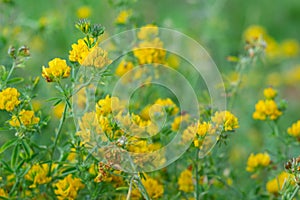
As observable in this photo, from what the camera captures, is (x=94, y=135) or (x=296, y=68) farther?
(x=296, y=68)

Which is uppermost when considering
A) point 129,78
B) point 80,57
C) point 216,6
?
point 216,6

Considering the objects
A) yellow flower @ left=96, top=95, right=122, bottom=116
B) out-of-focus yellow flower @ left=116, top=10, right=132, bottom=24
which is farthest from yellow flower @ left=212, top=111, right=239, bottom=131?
out-of-focus yellow flower @ left=116, top=10, right=132, bottom=24

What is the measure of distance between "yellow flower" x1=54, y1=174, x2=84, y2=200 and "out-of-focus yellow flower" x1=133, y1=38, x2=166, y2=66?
739 millimetres

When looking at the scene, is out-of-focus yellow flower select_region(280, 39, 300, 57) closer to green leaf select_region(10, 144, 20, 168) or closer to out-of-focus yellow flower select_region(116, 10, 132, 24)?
out-of-focus yellow flower select_region(116, 10, 132, 24)

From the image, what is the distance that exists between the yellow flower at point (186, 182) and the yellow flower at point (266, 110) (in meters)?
0.43

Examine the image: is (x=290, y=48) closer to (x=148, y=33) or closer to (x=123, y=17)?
(x=123, y=17)

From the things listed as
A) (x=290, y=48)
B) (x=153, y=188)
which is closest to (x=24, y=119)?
(x=153, y=188)

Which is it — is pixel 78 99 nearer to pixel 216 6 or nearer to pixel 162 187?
pixel 162 187

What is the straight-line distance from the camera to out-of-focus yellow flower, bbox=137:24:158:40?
2.74m

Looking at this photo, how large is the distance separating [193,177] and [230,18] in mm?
3570

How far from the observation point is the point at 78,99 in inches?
→ 98.5

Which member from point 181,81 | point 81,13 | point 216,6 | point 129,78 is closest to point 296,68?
point 216,6

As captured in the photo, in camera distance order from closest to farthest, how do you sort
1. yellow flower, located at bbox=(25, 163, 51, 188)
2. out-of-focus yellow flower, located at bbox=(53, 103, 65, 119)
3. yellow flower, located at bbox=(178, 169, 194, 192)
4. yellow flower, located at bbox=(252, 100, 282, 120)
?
1. yellow flower, located at bbox=(25, 163, 51, 188)
2. yellow flower, located at bbox=(178, 169, 194, 192)
3. yellow flower, located at bbox=(252, 100, 282, 120)
4. out-of-focus yellow flower, located at bbox=(53, 103, 65, 119)

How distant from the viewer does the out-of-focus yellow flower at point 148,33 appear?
2740 mm
